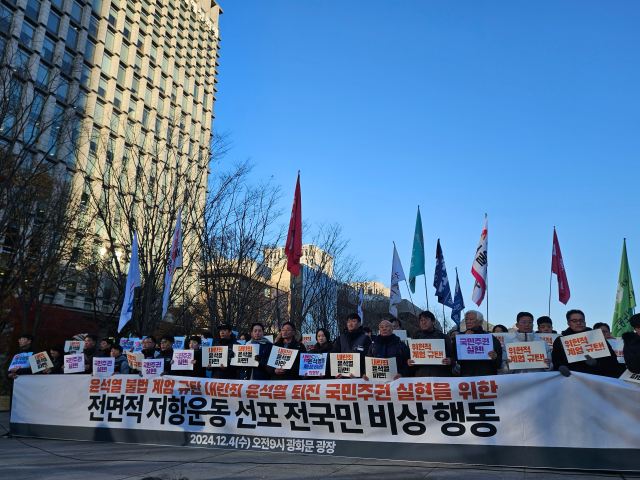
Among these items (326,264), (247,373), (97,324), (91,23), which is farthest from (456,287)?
(91,23)

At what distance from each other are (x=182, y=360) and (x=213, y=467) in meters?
2.53

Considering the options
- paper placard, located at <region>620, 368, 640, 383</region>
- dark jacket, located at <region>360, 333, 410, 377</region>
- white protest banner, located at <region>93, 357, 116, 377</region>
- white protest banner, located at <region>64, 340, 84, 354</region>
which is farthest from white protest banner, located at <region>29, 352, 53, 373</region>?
paper placard, located at <region>620, 368, 640, 383</region>

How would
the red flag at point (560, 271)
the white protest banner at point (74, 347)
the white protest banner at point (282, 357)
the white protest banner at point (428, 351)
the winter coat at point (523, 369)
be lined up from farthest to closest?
the red flag at point (560, 271), the white protest banner at point (74, 347), the white protest banner at point (282, 357), the white protest banner at point (428, 351), the winter coat at point (523, 369)

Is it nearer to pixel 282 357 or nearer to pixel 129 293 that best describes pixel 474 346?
pixel 282 357

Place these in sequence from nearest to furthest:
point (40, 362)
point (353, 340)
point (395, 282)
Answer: point (353, 340) < point (40, 362) < point (395, 282)

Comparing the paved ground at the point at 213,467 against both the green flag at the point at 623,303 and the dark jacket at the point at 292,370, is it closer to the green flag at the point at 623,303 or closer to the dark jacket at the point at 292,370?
the dark jacket at the point at 292,370

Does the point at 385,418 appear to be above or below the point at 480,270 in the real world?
below

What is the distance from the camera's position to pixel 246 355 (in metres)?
8.01

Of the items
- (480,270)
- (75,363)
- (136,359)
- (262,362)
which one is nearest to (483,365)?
(262,362)

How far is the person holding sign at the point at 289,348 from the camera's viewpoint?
7762mm

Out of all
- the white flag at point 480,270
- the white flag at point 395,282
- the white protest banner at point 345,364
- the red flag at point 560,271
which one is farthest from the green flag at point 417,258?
the white protest banner at point 345,364

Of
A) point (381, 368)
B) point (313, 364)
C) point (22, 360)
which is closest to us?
point (381, 368)

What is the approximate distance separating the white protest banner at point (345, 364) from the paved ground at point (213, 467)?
1135mm

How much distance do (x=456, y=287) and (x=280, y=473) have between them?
1821 centimetres
